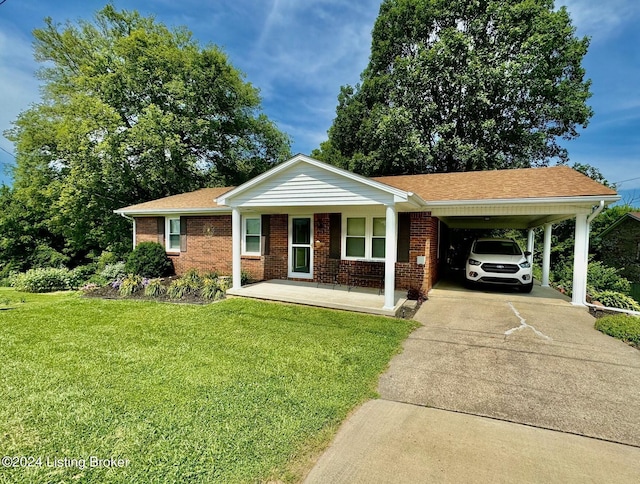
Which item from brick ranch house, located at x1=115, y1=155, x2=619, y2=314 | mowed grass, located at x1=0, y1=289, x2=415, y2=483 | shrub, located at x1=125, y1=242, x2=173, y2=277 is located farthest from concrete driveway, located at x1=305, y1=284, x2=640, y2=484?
shrub, located at x1=125, y1=242, x2=173, y2=277

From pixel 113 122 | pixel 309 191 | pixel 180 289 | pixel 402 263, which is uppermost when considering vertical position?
pixel 113 122

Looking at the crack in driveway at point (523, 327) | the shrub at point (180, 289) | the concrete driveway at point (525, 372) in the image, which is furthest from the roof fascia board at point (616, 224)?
the shrub at point (180, 289)

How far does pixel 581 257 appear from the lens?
7.68 metres

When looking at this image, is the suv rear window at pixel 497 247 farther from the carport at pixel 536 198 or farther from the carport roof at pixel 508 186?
the carport roof at pixel 508 186

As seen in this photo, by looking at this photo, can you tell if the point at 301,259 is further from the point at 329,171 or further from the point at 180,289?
the point at 329,171

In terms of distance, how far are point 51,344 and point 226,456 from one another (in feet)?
14.9

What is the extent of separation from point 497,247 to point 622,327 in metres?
4.67

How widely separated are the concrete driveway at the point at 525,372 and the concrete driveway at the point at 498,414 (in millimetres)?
15

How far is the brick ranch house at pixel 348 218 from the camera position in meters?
7.45

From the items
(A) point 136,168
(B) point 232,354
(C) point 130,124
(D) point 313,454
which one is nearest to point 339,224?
(B) point 232,354

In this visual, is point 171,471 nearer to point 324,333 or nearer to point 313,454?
point 313,454

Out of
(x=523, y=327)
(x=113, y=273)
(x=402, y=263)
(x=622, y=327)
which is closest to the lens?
(x=622, y=327)

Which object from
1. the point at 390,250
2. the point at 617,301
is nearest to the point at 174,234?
the point at 390,250

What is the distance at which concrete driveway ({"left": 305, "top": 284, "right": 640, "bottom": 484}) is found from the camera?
8.02 ft
